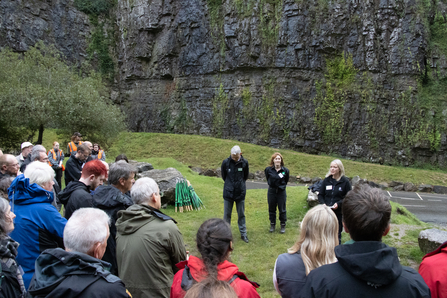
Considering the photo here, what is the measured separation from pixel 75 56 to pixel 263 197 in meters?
39.1

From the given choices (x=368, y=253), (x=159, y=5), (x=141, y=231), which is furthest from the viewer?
(x=159, y=5)

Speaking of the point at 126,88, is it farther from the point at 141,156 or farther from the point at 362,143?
the point at 362,143

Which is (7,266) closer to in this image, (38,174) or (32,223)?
(32,223)

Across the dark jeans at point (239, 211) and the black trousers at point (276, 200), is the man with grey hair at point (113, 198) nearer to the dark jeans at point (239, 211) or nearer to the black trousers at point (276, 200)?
the dark jeans at point (239, 211)

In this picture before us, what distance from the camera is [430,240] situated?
21.1 feet

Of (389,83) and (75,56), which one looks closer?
(389,83)

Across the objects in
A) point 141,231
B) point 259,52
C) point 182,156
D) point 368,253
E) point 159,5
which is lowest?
point 182,156

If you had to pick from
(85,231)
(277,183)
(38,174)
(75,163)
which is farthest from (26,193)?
(277,183)

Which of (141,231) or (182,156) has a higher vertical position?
(141,231)

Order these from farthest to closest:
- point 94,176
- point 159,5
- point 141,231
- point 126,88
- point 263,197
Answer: point 126,88 < point 159,5 < point 263,197 < point 94,176 < point 141,231

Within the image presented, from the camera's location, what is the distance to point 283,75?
3238 cm

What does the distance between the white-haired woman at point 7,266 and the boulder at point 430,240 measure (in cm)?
717

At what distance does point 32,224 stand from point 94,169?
4.14 ft

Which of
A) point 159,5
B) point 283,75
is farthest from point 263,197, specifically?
point 159,5
